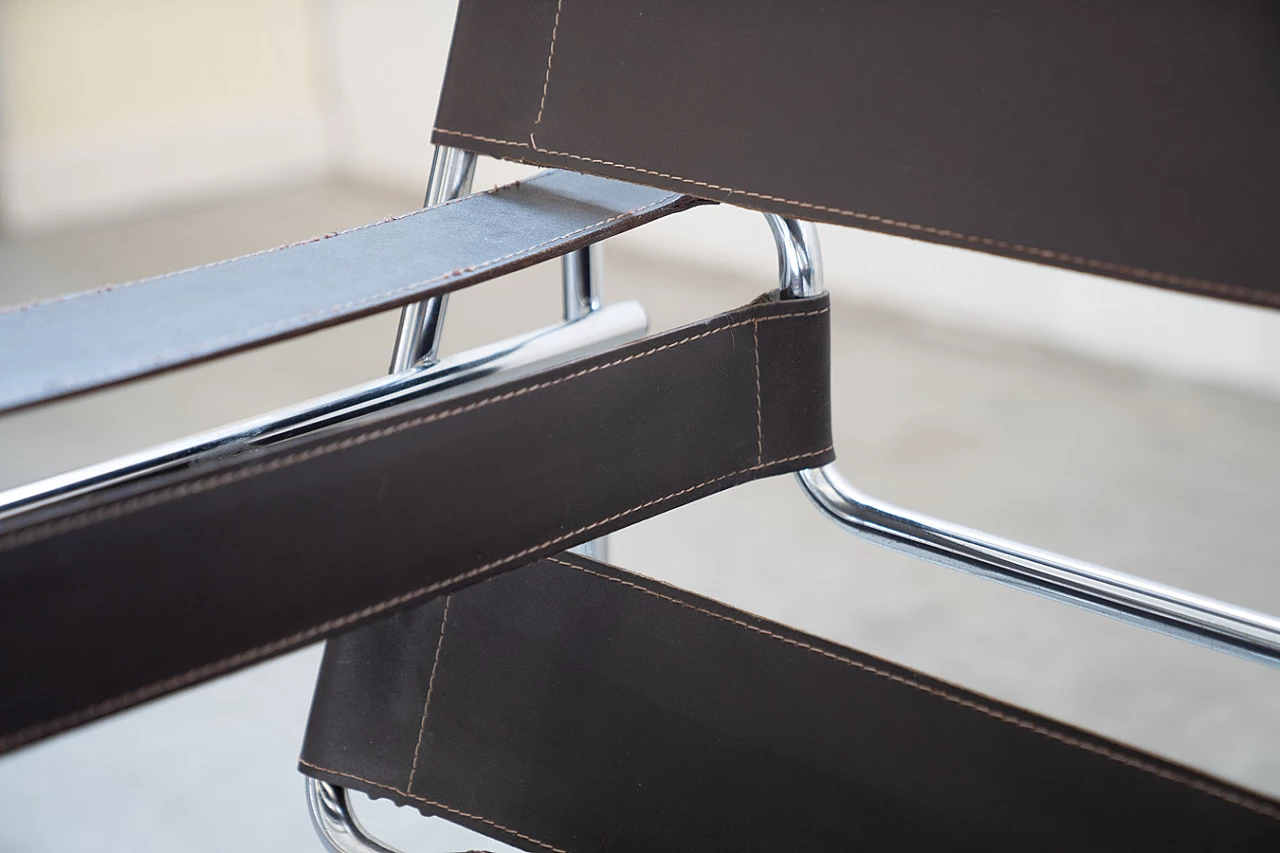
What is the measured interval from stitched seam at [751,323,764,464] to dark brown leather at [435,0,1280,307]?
0.24 ft

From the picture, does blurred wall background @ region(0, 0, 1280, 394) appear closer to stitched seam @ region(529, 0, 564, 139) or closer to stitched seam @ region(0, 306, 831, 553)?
stitched seam @ region(529, 0, 564, 139)

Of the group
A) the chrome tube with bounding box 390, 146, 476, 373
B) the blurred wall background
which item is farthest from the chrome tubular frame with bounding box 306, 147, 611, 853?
the blurred wall background

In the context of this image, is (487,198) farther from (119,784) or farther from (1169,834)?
(119,784)

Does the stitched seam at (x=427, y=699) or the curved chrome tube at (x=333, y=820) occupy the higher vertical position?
the stitched seam at (x=427, y=699)

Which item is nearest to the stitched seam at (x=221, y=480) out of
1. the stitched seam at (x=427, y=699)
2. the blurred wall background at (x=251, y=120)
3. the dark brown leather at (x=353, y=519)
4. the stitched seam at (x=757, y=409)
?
the dark brown leather at (x=353, y=519)

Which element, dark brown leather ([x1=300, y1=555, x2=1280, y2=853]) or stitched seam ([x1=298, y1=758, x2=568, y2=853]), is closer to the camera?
dark brown leather ([x1=300, y1=555, x2=1280, y2=853])

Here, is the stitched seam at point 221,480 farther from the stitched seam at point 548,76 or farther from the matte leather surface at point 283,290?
the stitched seam at point 548,76

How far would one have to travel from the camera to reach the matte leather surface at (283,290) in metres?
0.50

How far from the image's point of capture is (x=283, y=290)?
1.84 feet

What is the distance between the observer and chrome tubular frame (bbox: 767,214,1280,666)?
586 millimetres

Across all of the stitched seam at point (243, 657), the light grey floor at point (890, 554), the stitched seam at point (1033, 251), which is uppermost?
the stitched seam at point (1033, 251)

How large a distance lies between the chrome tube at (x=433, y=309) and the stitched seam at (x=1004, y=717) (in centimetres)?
15

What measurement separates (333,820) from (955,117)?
21.4 inches

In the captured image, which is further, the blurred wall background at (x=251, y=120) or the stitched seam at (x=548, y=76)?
the blurred wall background at (x=251, y=120)
